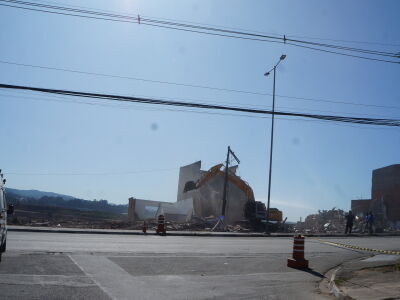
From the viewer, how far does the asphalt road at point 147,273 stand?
8.32 metres

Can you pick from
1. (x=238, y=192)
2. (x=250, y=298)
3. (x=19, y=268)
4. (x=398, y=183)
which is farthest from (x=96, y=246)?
(x=398, y=183)

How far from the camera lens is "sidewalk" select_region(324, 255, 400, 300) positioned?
8.82m

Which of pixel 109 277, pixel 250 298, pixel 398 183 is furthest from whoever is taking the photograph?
pixel 398 183

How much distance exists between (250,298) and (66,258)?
19.3 feet

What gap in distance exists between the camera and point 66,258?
475 inches

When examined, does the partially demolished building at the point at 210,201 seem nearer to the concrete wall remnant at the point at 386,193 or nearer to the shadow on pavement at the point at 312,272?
the concrete wall remnant at the point at 386,193

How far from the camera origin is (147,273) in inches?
414

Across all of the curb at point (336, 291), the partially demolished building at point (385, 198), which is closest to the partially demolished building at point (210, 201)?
the partially demolished building at point (385, 198)

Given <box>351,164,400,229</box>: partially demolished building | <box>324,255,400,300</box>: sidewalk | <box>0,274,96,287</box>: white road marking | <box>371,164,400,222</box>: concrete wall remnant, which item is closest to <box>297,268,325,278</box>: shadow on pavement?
<box>324,255,400,300</box>: sidewalk

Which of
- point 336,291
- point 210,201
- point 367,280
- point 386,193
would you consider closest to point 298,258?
point 367,280

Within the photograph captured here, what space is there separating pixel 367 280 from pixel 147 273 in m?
5.41

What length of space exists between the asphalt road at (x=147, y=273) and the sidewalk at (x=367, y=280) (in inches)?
21.6

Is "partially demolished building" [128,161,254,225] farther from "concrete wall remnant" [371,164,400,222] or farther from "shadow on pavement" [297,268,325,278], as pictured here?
"shadow on pavement" [297,268,325,278]

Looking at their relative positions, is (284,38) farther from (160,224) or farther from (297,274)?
(160,224)
